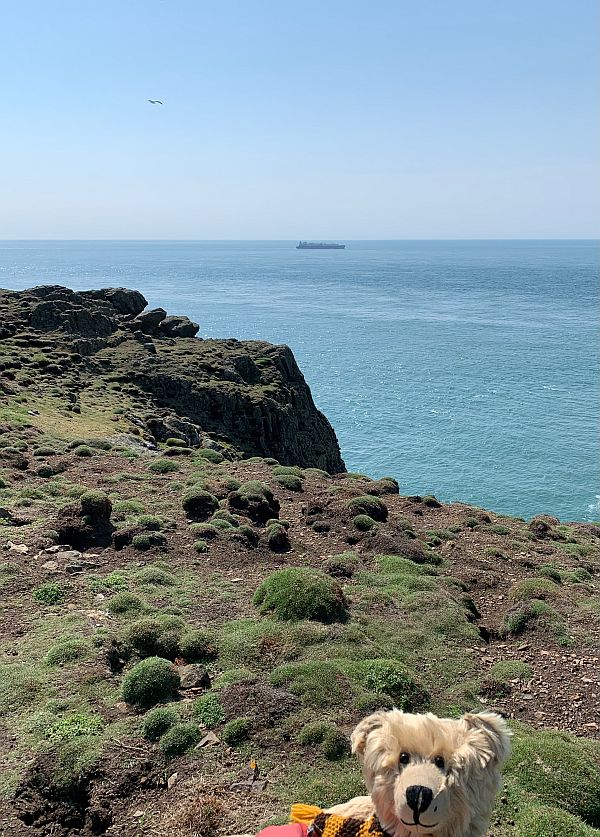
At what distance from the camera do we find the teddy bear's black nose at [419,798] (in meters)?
3.98

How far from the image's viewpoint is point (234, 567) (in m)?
17.8

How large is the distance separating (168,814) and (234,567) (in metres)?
9.25

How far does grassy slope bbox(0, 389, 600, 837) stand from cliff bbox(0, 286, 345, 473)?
76.9ft

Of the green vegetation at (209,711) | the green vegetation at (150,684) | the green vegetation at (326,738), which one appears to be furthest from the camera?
the green vegetation at (150,684)

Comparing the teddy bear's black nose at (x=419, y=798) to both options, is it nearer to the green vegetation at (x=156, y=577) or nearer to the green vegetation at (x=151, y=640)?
the green vegetation at (x=151, y=640)

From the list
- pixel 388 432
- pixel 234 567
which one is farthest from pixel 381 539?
pixel 388 432

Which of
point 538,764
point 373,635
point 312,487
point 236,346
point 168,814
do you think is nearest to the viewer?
point 168,814

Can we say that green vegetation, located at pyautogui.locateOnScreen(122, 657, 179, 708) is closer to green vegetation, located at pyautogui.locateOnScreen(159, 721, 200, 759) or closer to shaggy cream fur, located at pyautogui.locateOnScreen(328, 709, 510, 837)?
green vegetation, located at pyautogui.locateOnScreen(159, 721, 200, 759)

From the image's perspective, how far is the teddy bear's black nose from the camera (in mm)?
3984

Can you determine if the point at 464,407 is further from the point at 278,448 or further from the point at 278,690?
the point at 278,690

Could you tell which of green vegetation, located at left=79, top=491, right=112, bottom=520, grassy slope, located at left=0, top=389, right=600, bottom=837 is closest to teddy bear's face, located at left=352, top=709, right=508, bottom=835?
grassy slope, located at left=0, top=389, right=600, bottom=837

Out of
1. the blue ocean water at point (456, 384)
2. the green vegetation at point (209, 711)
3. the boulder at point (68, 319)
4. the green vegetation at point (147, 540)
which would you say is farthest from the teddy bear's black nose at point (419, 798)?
the boulder at point (68, 319)

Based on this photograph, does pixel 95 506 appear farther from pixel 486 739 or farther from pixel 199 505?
pixel 486 739

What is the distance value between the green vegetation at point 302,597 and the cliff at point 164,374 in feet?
90.8
